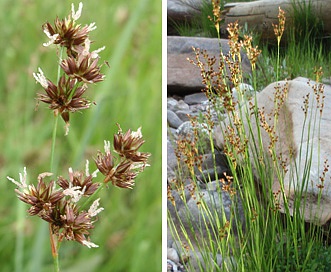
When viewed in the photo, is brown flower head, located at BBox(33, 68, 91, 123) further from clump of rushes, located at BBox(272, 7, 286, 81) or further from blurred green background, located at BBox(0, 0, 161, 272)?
clump of rushes, located at BBox(272, 7, 286, 81)

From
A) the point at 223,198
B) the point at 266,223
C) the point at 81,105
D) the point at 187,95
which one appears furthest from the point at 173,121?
the point at 81,105

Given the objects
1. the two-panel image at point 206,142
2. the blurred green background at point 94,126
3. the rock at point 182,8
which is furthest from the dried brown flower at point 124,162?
the rock at point 182,8

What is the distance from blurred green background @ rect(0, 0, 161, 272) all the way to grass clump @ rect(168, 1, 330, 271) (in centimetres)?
10

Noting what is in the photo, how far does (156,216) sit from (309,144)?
365mm

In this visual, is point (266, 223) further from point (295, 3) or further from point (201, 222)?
point (295, 3)

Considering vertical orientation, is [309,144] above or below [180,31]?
below

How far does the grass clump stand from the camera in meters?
1.30

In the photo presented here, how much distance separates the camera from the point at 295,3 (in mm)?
1427

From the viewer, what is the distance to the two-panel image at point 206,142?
1.29 meters

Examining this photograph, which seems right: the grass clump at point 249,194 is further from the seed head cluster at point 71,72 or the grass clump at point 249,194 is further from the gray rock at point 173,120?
the seed head cluster at point 71,72

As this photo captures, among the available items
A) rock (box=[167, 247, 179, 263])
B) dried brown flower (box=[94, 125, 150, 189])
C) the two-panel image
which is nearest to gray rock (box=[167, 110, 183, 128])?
the two-panel image

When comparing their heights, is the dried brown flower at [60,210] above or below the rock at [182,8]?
below

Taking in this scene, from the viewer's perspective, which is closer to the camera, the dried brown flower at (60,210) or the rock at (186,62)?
the dried brown flower at (60,210)

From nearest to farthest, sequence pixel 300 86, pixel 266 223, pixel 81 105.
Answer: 1. pixel 81 105
2. pixel 266 223
3. pixel 300 86
